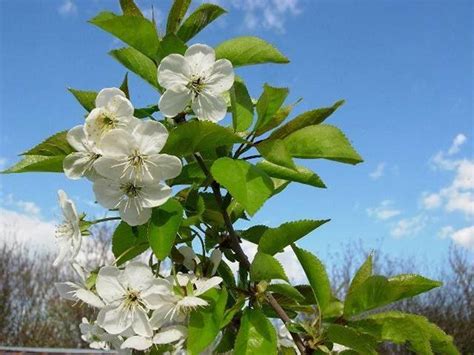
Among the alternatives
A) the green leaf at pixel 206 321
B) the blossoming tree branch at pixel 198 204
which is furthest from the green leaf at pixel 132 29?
the green leaf at pixel 206 321

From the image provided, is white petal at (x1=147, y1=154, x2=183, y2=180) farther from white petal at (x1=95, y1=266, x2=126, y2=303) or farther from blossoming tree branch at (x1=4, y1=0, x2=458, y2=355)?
white petal at (x1=95, y1=266, x2=126, y2=303)

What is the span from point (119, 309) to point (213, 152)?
0.72 ft

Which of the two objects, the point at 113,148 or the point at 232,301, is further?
the point at 232,301

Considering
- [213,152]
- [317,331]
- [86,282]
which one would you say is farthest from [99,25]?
[317,331]

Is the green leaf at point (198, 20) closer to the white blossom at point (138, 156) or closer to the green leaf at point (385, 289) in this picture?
the white blossom at point (138, 156)

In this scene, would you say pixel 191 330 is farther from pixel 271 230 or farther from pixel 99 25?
pixel 99 25

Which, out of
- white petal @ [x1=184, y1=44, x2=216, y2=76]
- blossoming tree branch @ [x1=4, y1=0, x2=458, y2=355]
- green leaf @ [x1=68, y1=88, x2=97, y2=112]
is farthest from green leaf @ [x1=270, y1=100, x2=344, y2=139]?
green leaf @ [x1=68, y1=88, x2=97, y2=112]

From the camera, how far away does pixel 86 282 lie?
2.87ft

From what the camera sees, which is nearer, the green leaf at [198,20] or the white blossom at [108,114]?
the white blossom at [108,114]

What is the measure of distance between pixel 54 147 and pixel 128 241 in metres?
0.15

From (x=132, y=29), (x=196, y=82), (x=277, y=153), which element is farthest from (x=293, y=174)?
(x=132, y=29)

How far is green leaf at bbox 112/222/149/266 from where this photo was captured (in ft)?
2.78

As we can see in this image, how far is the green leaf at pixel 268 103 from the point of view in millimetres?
848

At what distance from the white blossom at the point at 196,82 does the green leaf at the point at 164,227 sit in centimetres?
11
